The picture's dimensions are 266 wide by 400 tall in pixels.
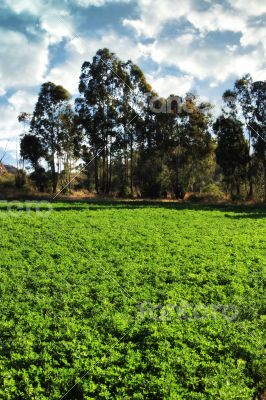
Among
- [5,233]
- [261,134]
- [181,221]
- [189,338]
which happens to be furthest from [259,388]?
[261,134]

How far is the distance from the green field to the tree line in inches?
1127

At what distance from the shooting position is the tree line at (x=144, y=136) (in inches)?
1797

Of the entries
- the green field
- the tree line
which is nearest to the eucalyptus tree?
the tree line

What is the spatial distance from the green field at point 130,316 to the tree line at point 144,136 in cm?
2864

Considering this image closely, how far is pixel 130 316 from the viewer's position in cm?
979

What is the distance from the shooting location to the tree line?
45.7 meters

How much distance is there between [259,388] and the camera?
7.76 meters

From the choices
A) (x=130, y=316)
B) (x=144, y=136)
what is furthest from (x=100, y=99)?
(x=130, y=316)

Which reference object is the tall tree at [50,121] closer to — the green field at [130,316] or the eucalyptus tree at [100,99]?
the eucalyptus tree at [100,99]

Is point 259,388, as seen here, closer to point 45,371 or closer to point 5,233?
point 45,371

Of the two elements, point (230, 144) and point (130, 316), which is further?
point (230, 144)

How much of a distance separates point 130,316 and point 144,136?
40528 mm

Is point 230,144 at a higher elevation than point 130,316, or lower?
higher

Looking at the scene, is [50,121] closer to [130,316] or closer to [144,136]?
[144,136]
